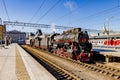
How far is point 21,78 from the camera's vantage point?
9.44 m

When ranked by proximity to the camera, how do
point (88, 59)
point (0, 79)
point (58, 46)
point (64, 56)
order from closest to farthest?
1. point (0, 79)
2. point (88, 59)
3. point (64, 56)
4. point (58, 46)

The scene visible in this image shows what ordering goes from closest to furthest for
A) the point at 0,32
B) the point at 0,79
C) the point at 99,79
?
the point at 0,79 → the point at 99,79 → the point at 0,32

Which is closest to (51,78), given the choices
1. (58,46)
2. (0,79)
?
(0,79)

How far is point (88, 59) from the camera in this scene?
18.4 m

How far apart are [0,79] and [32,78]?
1690mm

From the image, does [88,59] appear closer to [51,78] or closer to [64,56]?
[64,56]

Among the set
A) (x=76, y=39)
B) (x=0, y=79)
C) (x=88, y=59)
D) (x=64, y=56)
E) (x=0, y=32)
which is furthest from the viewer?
(x=0, y=32)

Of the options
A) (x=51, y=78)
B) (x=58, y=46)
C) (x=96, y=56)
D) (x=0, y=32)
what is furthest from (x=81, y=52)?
(x=0, y=32)

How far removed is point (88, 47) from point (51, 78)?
11.4m

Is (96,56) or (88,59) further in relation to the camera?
(96,56)

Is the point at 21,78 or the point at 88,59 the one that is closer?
the point at 21,78

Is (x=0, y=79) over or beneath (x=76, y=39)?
beneath

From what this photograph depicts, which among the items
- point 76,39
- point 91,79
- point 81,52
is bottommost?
point 91,79

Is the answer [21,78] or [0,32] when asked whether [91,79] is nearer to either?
[21,78]
